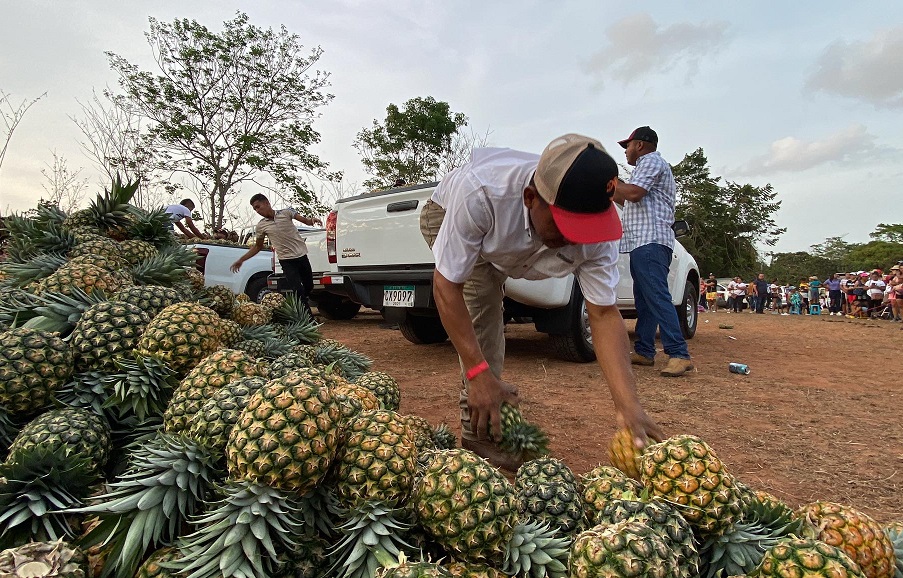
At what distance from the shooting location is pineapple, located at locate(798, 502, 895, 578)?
1.51 m

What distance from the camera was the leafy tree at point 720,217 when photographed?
43.5 metres

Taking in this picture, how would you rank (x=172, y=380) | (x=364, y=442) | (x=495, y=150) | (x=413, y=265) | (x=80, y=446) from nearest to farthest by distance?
(x=364, y=442) → (x=80, y=446) → (x=172, y=380) → (x=495, y=150) → (x=413, y=265)

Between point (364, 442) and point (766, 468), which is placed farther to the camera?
point (766, 468)

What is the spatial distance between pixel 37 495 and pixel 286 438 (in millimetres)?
810

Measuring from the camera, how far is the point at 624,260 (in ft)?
23.3

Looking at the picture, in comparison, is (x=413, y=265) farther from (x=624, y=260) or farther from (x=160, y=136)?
(x=160, y=136)

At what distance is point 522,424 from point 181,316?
171cm

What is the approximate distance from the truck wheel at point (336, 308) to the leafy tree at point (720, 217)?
37865 mm

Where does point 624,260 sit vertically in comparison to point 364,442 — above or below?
above

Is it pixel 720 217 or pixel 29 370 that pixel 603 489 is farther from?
pixel 720 217

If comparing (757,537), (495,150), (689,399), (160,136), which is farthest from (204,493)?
(160,136)

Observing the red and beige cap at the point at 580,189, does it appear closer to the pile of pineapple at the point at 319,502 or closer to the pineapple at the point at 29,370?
the pile of pineapple at the point at 319,502

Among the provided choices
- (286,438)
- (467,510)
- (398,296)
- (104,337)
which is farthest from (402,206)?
(467,510)

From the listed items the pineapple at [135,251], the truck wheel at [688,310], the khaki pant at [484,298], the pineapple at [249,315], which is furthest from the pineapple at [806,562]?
the truck wheel at [688,310]
